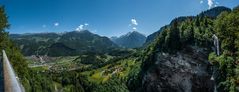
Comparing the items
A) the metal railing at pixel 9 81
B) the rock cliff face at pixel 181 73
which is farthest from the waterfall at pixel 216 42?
the metal railing at pixel 9 81

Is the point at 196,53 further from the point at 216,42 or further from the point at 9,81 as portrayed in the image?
the point at 9,81

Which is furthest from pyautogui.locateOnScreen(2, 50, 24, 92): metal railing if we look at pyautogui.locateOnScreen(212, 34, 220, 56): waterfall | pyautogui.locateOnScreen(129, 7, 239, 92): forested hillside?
pyautogui.locateOnScreen(212, 34, 220, 56): waterfall

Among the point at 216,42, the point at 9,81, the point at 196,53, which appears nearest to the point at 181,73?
Answer: the point at 196,53

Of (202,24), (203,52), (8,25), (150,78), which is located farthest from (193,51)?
(8,25)

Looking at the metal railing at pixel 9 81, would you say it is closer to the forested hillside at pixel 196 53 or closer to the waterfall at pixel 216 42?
the forested hillside at pixel 196 53

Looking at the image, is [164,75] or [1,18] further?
[164,75]

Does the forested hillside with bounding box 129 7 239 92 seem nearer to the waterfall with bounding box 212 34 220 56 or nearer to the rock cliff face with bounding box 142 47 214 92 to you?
the rock cliff face with bounding box 142 47 214 92

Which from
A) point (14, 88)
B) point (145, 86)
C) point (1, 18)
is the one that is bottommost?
point (145, 86)

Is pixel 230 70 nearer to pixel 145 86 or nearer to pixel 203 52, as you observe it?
pixel 203 52
